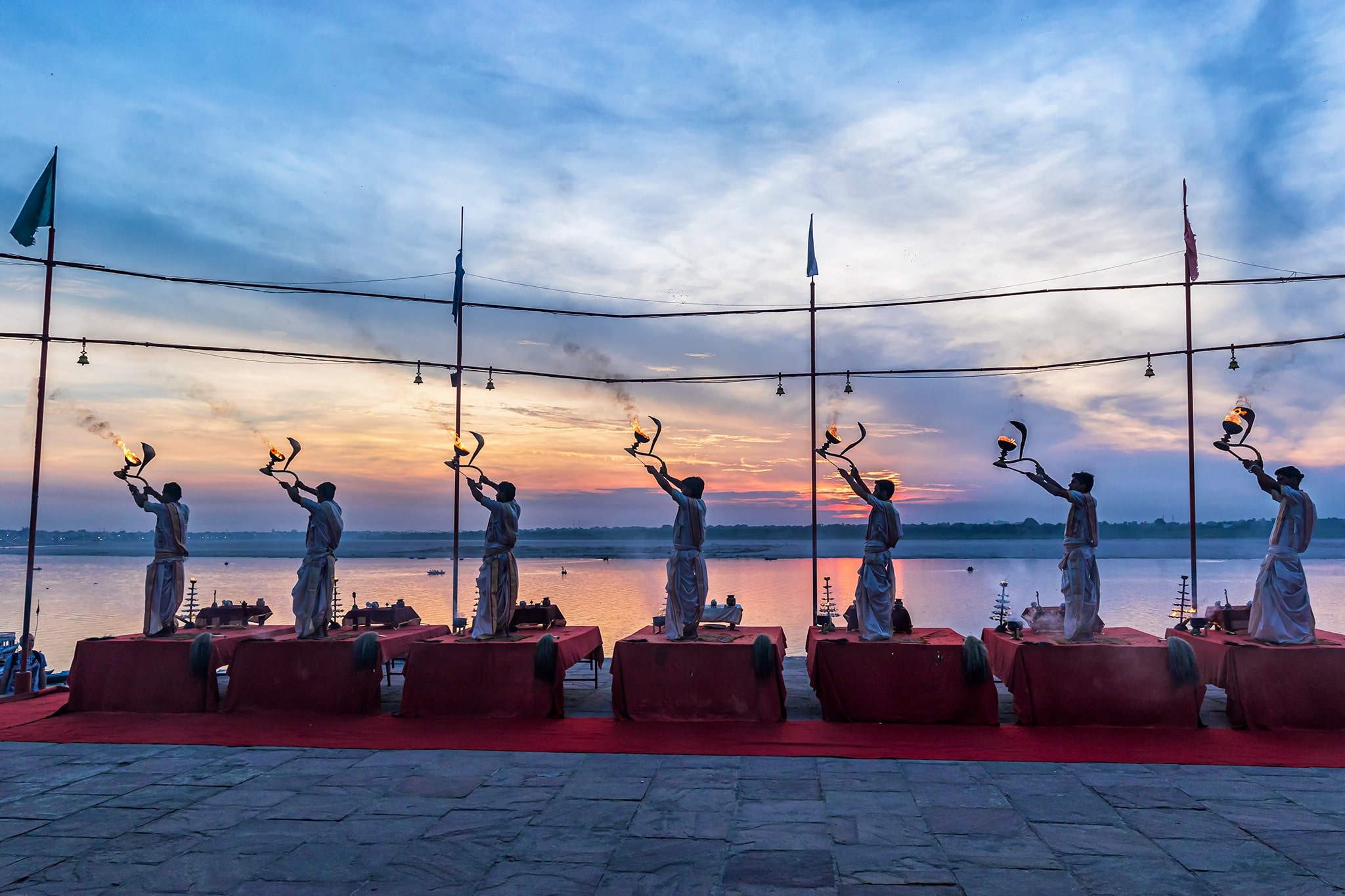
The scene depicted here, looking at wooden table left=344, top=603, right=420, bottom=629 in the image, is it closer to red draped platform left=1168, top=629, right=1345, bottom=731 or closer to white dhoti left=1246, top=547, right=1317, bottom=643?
red draped platform left=1168, top=629, right=1345, bottom=731

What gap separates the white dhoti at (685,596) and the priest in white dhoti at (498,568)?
183 centimetres

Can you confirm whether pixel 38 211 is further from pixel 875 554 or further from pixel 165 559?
pixel 875 554

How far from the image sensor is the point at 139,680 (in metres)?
9.86

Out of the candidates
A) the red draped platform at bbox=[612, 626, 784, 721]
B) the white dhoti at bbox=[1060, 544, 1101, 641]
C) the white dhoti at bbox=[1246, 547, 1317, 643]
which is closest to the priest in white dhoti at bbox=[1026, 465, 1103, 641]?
the white dhoti at bbox=[1060, 544, 1101, 641]

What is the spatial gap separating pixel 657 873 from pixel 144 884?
9.71ft

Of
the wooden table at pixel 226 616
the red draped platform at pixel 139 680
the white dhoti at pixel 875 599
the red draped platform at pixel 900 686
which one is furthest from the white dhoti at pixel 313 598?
the white dhoti at pixel 875 599

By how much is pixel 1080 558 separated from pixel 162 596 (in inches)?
433

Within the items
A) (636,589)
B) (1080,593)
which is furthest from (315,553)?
(636,589)

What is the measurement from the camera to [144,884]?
495 cm

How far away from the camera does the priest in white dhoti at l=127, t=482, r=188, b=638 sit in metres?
10.7

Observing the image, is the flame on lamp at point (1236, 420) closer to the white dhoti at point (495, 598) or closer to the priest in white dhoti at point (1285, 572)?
the priest in white dhoti at point (1285, 572)

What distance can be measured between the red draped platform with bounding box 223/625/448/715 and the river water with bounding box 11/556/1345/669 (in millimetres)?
10253

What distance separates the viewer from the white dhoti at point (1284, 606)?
8.93 metres

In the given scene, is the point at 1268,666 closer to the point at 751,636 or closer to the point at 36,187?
the point at 751,636
